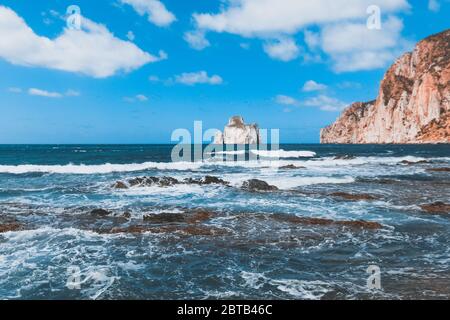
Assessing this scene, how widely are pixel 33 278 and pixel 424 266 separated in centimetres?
1051

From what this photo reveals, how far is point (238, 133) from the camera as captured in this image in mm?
178500

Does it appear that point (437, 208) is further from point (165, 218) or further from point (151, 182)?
point (151, 182)

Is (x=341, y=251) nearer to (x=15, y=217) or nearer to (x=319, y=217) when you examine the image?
(x=319, y=217)

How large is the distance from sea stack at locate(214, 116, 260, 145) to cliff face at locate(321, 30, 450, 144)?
196ft

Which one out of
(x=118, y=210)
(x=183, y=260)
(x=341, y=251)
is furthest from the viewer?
(x=118, y=210)

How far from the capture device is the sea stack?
178587 mm

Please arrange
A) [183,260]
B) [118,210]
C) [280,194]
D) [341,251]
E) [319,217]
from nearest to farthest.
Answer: [183,260] → [341,251] → [319,217] → [118,210] → [280,194]

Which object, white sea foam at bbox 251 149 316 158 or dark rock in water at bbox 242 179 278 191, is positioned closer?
dark rock in water at bbox 242 179 278 191

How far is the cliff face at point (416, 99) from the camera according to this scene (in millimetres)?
147875

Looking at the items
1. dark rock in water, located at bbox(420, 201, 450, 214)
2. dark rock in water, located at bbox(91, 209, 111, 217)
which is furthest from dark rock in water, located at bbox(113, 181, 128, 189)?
dark rock in water, located at bbox(420, 201, 450, 214)

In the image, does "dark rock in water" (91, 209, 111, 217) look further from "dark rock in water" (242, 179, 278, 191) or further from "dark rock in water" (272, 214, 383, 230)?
"dark rock in water" (242, 179, 278, 191)
